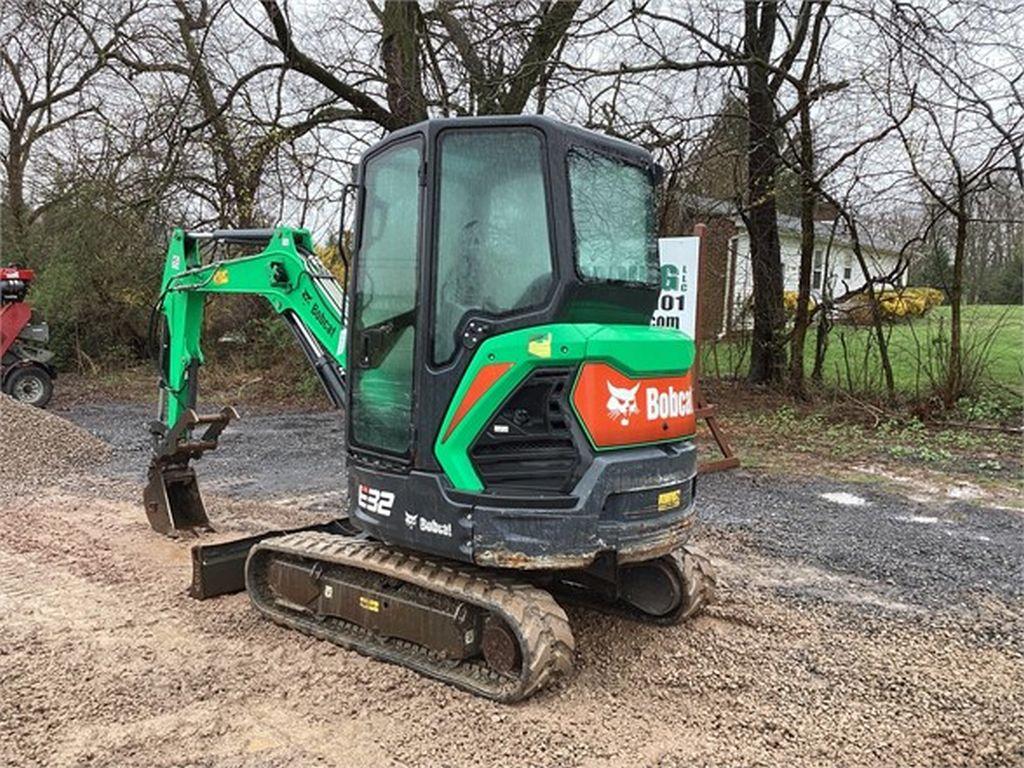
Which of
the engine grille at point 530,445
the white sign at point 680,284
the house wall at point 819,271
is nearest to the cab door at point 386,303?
the engine grille at point 530,445

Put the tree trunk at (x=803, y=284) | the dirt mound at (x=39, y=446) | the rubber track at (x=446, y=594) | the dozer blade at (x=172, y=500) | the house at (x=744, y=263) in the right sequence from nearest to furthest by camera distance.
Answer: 1. the rubber track at (x=446, y=594)
2. the dozer blade at (x=172, y=500)
3. the dirt mound at (x=39, y=446)
4. the tree trunk at (x=803, y=284)
5. the house at (x=744, y=263)

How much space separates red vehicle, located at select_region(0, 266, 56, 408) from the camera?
1216cm

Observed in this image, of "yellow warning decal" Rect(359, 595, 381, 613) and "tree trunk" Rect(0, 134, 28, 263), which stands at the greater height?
"tree trunk" Rect(0, 134, 28, 263)

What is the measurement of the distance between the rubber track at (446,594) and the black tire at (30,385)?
9.72 m

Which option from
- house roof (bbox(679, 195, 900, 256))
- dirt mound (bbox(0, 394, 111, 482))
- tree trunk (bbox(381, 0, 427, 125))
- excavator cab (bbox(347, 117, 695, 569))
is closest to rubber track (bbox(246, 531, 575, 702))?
excavator cab (bbox(347, 117, 695, 569))

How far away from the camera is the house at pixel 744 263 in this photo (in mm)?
10898

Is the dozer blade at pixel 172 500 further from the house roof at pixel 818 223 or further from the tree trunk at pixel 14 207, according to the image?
the tree trunk at pixel 14 207

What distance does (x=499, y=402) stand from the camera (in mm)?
3443

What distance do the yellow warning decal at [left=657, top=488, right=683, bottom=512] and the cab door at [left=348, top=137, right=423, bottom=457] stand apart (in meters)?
1.07

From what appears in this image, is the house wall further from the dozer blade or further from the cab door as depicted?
the cab door

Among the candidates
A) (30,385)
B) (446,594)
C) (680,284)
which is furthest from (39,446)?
(446,594)

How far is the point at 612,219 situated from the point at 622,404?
31.8 inches

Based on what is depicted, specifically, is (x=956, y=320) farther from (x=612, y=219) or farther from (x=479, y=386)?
(x=479, y=386)

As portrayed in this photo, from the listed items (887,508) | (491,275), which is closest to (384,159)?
(491,275)
